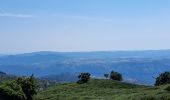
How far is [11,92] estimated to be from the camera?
57750mm

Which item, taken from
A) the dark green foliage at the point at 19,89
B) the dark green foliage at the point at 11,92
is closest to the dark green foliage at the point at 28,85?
the dark green foliage at the point at 19,89

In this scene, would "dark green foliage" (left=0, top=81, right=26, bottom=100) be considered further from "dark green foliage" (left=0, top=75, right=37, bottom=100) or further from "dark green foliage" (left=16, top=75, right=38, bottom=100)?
"dark green foliage" (left=16, top=75, right=38, bottom=100)

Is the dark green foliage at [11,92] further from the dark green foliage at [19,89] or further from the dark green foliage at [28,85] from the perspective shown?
the dark green foliage at [28,85]

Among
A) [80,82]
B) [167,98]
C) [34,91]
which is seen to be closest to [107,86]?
[80,82]

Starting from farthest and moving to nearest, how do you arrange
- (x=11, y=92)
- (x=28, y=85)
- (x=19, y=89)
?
(x=28, y=85), (x=19, y=89), (x=11, y=92)

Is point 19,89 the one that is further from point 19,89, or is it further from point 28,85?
point 28,85

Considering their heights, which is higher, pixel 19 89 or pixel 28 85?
pixel 28 85

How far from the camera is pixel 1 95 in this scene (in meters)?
57.6

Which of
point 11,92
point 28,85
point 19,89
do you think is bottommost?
point 11,92

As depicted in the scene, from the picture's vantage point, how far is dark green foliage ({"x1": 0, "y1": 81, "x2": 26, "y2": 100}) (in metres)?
57.4

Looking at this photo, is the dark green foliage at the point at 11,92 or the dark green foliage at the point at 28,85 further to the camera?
the dark green foliage at the point at 28,85

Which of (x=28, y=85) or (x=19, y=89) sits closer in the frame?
(x=19, y=89)

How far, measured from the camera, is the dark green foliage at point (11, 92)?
57.4m

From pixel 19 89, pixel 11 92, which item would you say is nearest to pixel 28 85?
pixel 19 89
